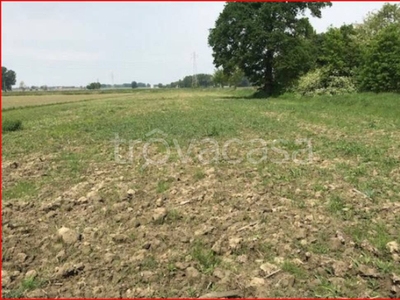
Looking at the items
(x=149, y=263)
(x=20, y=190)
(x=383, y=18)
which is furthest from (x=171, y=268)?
(x=383, y=18)

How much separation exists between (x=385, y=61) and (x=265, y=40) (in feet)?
45.4

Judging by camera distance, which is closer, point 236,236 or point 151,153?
point 236,236

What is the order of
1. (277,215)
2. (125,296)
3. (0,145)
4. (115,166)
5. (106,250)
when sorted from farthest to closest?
1. (0,145)
2. (115,166)
3. (277,215)
4. (106,250)
5. (125,296)

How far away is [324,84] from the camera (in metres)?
26.1

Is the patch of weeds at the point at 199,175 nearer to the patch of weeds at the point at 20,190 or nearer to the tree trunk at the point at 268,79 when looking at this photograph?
the patch of weeds at the point at 20,190

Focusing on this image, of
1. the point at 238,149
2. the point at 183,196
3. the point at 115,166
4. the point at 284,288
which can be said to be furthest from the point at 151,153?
the point at 284,288

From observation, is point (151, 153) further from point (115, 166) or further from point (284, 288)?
point (284, 288)

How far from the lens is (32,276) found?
3588mm

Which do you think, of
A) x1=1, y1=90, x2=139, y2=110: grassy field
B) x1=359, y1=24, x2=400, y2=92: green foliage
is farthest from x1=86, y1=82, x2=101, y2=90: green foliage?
x1=359, y1=24, x2=400, y2=92: green foliage

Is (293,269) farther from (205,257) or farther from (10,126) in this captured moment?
(10,126)

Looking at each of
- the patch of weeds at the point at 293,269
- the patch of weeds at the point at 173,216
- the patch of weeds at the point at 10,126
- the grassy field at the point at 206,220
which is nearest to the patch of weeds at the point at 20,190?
the grassy field at the point at 206,220

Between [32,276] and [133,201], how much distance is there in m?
2.07

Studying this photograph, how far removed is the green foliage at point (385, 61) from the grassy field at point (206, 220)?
12.2 metres

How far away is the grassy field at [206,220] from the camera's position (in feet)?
11.2
